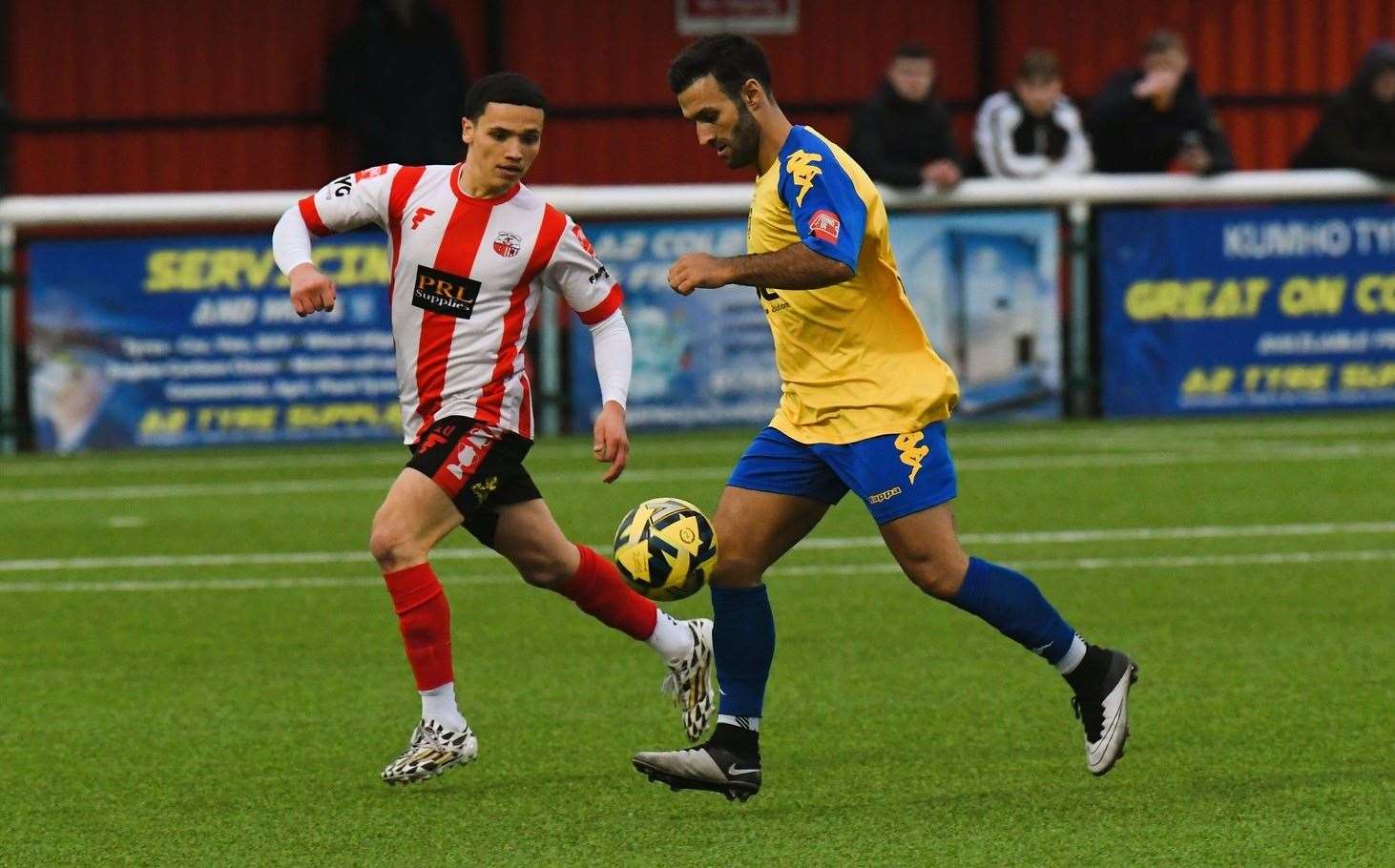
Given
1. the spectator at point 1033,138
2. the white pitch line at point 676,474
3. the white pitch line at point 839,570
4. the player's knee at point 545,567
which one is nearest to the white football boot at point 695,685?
the player's knee at point 545,567

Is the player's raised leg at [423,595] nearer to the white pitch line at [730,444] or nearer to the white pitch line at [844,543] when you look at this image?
the white pitch line at [844,543]

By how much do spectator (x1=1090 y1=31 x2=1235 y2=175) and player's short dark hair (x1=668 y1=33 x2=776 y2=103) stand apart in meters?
10.1

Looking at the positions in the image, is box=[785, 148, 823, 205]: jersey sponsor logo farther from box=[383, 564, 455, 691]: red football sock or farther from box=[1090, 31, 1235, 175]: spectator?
box=[1090, 31, 1235, 175]: spectator

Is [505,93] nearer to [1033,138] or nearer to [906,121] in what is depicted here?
[906,121]

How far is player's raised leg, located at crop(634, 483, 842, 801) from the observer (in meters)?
6.28

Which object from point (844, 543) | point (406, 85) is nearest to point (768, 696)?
point (844, 543)

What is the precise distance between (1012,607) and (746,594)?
2.16 feet

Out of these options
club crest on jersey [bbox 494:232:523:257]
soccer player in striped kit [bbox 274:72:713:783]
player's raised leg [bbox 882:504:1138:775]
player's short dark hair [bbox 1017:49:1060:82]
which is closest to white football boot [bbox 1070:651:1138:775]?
player's raised leg [bbox 882:504:1138:775]

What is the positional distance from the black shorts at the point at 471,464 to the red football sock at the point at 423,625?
0.79 ft

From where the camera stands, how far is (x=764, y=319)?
14.9 metres

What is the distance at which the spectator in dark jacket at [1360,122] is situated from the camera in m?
16.1

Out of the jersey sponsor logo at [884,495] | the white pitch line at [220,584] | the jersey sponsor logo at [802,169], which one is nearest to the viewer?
the jersey sponsor logo at [802,169]

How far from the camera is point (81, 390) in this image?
48.2ft

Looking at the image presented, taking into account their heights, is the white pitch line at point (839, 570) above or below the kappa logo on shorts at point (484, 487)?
below
